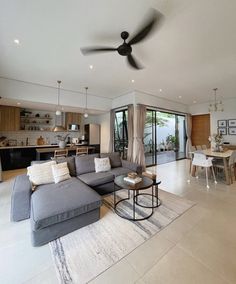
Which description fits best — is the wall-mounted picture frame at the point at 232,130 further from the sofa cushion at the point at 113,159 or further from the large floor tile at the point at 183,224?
the sofa cushion at the point at 113,159

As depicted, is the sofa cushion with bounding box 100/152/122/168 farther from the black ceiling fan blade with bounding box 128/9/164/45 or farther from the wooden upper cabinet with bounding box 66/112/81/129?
the wooden upper cabinet with bounding box 66/112/81/129

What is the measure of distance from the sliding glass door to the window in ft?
Answer: 2.90

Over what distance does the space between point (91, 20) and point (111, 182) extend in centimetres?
302

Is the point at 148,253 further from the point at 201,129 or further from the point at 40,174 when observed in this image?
the point at 201,129

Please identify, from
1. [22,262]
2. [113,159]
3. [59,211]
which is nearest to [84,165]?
[113,159]

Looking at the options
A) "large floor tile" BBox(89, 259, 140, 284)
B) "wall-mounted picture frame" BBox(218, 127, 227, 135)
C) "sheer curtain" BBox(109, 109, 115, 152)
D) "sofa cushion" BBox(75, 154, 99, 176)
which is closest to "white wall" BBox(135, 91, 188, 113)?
"sheer curtain" BBox(109, 109, 115, 152)

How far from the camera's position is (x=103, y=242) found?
193 cm

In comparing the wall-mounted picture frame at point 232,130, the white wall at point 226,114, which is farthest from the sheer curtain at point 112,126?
the wall-mounted picture frame at point 232,130

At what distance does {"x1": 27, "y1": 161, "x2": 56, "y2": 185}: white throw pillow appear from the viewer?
2.77 metres

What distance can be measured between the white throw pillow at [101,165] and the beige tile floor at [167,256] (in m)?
1.78

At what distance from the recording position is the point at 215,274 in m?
1.49

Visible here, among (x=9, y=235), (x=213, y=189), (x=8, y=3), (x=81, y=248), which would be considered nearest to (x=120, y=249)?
(x=81, y=248)

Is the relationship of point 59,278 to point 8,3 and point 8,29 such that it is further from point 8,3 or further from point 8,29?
point 8,29

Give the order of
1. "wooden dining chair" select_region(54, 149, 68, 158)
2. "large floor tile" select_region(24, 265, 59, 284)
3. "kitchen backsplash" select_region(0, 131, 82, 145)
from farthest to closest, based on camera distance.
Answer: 1. "kitchen backsplash" select_region(0, 131, 82, 145)
2. "wooden dining chair" select_region(54, 149, 68, 158)
3. "large floor tile" select_region(24, 265, 59, 284)
